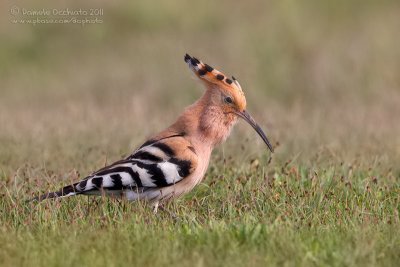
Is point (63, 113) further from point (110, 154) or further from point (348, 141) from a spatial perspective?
point (348, 141)

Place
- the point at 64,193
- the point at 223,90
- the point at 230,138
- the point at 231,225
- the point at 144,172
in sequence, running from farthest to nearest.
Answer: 1. the point at 230,138
2. the point at 223,90
3. the point at 144,172
4. the point at 64,193
5. the point at 231,225

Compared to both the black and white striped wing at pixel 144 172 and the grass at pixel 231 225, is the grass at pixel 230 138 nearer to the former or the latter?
the grass at pixel 231 225

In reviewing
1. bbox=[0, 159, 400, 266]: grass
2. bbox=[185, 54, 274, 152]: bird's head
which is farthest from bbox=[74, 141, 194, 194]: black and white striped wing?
bbox=[185, 54, 274, 152]: bird's head

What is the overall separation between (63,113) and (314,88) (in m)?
3.68

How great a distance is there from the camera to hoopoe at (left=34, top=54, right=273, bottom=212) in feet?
20.1

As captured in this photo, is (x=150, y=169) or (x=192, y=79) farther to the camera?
(x=192, y=79)

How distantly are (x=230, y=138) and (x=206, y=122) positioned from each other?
2.93 meters

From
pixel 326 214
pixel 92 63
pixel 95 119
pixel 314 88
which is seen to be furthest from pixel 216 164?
pixel 92 63

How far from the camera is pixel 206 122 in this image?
657 cm

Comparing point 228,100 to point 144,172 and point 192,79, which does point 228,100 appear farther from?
point 192,79

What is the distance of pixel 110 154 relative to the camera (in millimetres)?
8625

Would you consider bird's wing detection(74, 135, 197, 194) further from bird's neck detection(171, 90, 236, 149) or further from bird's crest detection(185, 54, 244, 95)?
bird's crest detection(185, 54, 244, 95)

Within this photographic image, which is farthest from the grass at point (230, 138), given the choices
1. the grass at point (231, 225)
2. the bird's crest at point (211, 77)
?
the bird's crest at point (211, 77)

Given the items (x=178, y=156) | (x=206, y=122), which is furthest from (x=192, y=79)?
(x=178, y=156)
